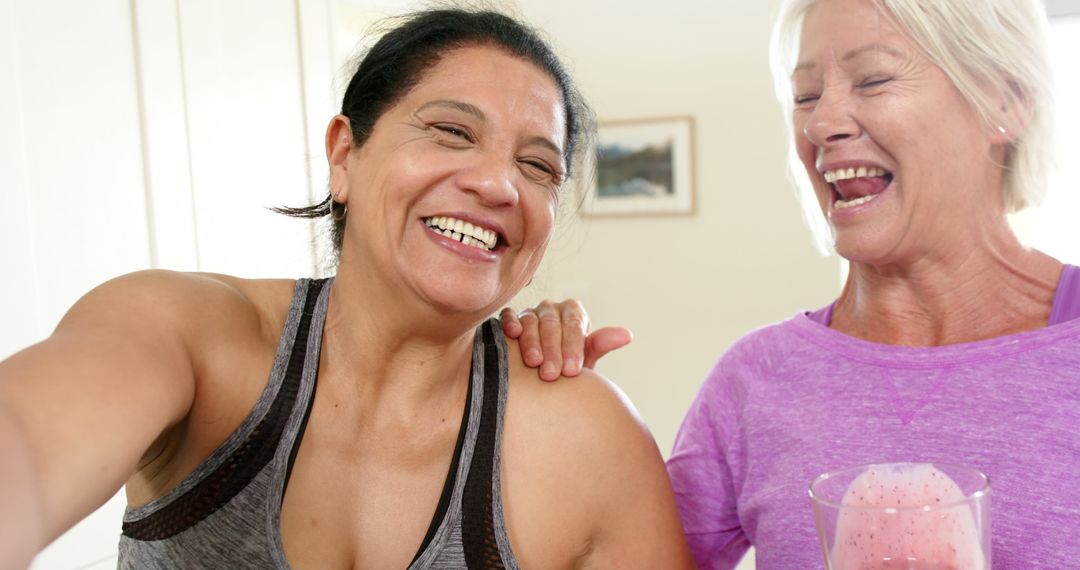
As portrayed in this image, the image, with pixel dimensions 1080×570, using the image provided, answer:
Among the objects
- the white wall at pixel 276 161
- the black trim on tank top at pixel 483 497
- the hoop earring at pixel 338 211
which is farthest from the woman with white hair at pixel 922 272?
the hoop earring at pixel 338 211

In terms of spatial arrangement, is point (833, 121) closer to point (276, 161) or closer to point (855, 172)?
point (855, 172)

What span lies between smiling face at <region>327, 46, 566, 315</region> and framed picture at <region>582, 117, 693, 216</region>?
3.04 metres

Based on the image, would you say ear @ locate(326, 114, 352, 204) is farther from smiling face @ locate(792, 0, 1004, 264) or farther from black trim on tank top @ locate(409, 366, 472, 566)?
smiling face @ locate(792, 0, 1004, 264)

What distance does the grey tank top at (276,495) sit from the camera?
1.15m

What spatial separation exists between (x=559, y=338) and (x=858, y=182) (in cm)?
51

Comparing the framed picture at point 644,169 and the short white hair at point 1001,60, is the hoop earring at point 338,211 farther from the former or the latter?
the framed picture at point 644,169

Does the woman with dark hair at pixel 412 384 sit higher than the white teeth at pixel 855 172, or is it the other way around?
the white teeth at pixel 855 172

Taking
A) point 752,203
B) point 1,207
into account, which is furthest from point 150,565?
point 752,203

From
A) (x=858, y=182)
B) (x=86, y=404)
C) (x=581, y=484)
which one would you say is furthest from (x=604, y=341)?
(x=86, y=404)

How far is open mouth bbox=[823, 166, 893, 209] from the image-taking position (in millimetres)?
1339

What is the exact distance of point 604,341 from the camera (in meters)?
1.45

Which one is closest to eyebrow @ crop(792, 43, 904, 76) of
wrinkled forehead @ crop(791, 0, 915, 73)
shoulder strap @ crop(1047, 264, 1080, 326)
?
wrinkled forehead @ crop(791, 0, 915, 73)

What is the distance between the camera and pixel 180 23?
2.40 metres

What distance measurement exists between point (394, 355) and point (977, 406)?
811 millimetres
